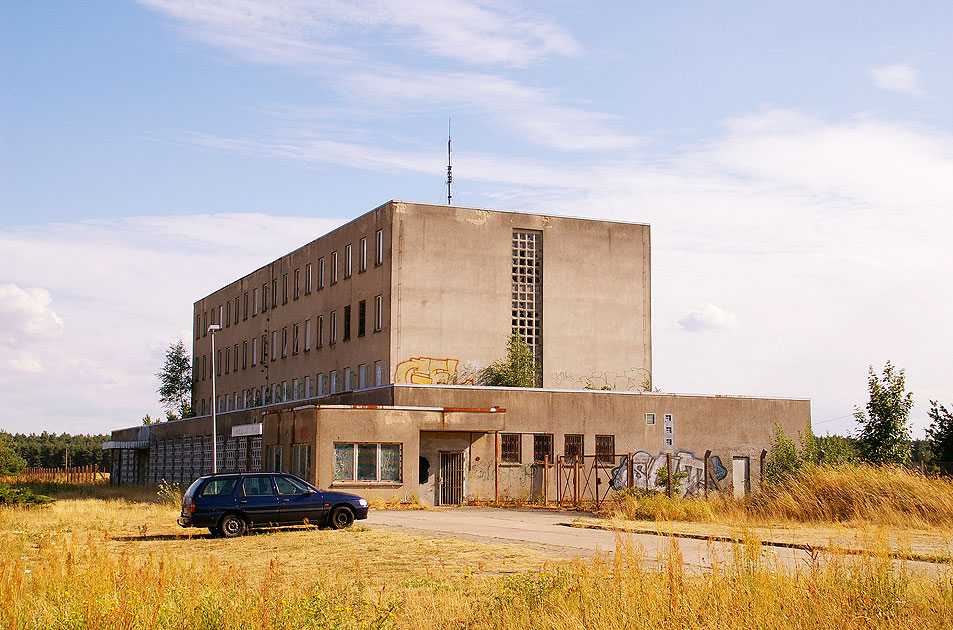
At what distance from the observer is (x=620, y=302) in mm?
60500

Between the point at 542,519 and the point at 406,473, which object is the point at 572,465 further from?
the point at 542,519

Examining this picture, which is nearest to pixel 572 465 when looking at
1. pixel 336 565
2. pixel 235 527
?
pixel 235 527

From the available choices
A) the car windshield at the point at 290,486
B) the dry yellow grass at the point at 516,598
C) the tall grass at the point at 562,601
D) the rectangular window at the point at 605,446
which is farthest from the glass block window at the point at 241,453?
the tall grass at the point at 562,601

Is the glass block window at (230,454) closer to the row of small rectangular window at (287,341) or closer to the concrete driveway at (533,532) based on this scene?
the row of small rectangular window at (287,341)

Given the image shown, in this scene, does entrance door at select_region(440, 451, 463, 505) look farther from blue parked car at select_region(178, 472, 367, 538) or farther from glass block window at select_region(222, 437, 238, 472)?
glass block window at select_region(222, 437, 238, 472)

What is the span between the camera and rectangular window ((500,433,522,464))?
44781 mm

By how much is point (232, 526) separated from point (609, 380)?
35.6m

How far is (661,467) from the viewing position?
1810 inches

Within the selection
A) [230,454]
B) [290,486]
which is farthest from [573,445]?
[230,454]

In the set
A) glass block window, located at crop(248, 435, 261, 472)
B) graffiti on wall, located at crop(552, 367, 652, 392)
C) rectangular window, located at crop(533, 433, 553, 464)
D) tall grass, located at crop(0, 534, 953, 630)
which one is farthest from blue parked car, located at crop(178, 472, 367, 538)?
graffiti on wall, located at crop(552, 367, 652, 392)

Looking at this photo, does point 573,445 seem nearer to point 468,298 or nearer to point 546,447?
point 546,447

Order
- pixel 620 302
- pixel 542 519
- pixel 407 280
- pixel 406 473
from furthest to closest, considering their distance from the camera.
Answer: pixel 620 302 → pixel 407 280 → pixel 406 473 → pixel 542 519

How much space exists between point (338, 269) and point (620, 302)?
52.5ft

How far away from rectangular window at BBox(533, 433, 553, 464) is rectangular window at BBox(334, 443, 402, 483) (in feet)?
23.3
